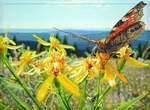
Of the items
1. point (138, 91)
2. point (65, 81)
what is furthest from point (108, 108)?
point (65, 81)

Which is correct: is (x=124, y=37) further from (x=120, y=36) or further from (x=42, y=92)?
(x=42, y=92)

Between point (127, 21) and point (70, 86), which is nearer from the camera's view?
point (70, 86)

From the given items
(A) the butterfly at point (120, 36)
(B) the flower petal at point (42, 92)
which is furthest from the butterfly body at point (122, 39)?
(B) the flower petal at point (42, 92)

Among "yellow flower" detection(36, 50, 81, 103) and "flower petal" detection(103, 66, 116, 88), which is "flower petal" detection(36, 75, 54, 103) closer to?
"yellow flower" detection(36, 50, 81, 103)

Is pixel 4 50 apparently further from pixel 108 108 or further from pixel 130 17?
pixel 108 108

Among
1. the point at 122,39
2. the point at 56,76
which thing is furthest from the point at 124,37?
the point at 56,76

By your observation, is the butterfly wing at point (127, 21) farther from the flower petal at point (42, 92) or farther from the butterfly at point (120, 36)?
the flower petal at point (42, 92)

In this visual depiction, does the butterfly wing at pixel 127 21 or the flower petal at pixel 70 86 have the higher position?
the butterfly wing at pixel 127 21
